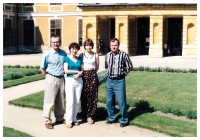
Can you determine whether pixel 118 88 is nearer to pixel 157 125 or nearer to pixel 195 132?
pixel 157 125

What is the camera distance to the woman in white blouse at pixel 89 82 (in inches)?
280

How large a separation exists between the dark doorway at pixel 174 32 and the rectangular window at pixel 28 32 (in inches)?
552

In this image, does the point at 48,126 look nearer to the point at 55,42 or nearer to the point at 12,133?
the point at 12,133

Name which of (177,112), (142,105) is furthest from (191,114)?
(142,105)

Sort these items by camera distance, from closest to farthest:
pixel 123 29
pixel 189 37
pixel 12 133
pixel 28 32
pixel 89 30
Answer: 1. pixel 12 133
2. pixel 189 37
3. pixel 123 29
4. pixel 89 30
5. pixel 28 32

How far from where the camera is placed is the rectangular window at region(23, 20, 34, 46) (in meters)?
34.3

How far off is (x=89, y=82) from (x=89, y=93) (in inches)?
10.0

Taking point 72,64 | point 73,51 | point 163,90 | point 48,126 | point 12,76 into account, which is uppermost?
point 73,51

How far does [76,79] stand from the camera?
6973 mm

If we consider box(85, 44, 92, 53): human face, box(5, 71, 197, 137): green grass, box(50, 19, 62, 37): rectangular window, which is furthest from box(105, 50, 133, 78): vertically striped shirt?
box(50, 19, 62, 37): rectangular window

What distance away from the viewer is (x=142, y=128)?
270 inches

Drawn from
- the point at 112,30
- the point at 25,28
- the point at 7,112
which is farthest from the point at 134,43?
the point at 7,112

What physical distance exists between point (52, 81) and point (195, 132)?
121 inches

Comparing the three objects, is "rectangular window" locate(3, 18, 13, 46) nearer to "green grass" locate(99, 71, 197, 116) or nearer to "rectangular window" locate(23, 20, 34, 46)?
"rectangular window" locate(23, 20, 34, 46)
